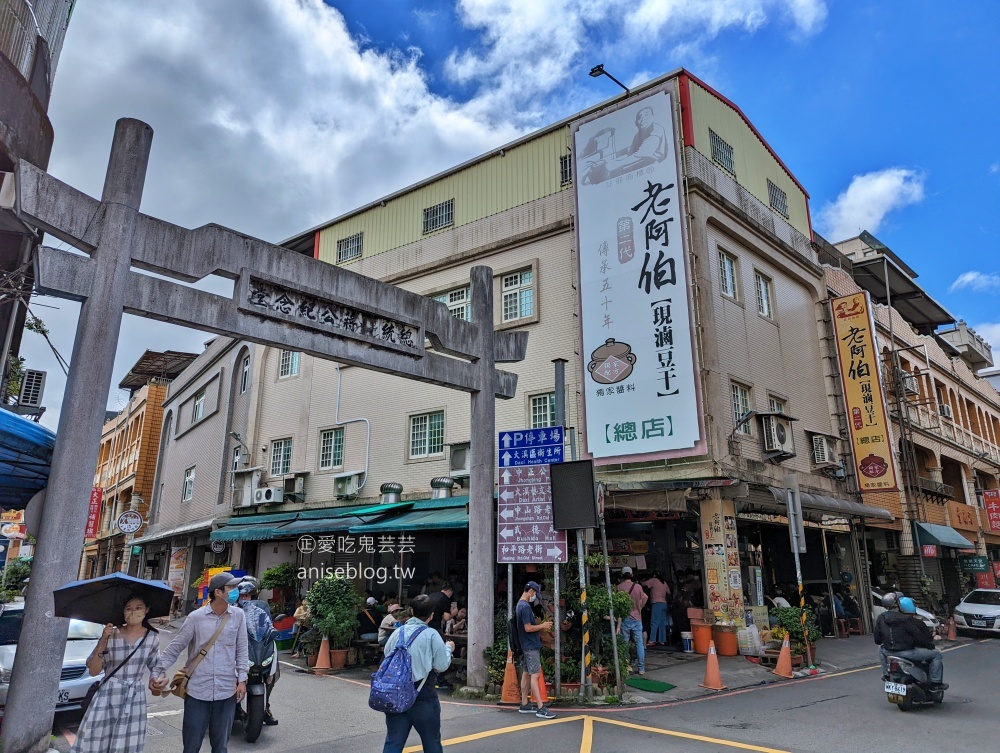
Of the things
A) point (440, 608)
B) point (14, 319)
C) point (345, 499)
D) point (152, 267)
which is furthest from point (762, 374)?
point (14, 319)

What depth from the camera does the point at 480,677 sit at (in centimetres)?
1039

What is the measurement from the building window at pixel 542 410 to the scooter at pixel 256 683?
398 inches

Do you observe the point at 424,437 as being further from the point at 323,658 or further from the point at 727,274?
the point at 727,274

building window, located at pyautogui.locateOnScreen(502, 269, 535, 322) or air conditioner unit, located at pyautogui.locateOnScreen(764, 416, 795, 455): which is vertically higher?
building window, located at pyautogui.locateOnScreen(502, 269, 535, 322)

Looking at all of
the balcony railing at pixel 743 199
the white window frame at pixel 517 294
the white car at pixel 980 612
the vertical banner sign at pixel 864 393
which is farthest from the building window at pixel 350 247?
the white car at pixel 980 612

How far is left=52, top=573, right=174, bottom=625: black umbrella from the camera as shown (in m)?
5.05

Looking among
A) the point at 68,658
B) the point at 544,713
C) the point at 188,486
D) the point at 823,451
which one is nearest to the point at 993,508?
the point at 823,451

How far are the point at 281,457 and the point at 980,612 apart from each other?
22098 millimetres

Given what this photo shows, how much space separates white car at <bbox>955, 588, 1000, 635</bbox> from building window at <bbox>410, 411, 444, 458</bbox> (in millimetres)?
16717

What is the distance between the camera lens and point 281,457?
74.2 ft

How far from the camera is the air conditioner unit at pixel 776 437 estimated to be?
54.2 feet

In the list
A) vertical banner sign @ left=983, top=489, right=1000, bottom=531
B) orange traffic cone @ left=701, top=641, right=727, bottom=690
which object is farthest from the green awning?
vertical banner sign @ left=983, top=489, right=1000, bottom=531

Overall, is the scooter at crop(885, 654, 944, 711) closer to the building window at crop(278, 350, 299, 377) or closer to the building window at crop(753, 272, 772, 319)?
the building window at crop(753, 272, 772, 319)

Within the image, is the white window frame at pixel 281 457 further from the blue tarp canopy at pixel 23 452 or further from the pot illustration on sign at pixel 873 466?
the pot illustration on sign at pixel 873 466
